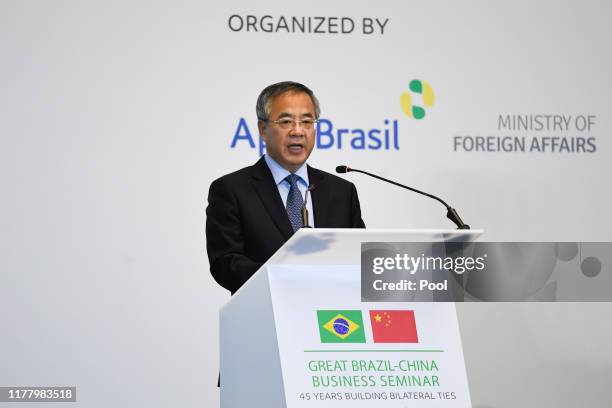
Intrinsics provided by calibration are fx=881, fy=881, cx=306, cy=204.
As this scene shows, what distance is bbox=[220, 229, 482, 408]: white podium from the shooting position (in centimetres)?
220

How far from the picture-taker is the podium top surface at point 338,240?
2139 millimetres

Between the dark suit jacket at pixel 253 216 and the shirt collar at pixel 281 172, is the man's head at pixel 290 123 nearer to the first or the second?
the shirt collar at pixel 281 172

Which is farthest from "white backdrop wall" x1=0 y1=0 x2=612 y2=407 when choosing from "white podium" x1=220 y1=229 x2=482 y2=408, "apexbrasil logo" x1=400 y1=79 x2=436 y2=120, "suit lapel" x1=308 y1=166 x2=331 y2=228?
"white podium" x1=220 y1=229 x2=482 y2=408

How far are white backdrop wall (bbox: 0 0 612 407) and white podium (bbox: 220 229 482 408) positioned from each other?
2.27 metres

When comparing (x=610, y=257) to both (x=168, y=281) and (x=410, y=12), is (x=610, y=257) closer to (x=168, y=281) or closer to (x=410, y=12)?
(x=410, y=12)

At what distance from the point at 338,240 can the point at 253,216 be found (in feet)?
3.67

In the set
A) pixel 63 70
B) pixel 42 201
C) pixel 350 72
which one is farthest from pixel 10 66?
pixel 350 72

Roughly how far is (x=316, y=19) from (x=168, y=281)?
5.29ft

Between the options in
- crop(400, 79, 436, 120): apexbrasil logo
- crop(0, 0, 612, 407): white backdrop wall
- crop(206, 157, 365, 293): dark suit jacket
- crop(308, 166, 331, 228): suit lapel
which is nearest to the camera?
crop(206, 157, 365, 293): dark suit jacket

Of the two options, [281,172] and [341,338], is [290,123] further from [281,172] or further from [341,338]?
[341,338]

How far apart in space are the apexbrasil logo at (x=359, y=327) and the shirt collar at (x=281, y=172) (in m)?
1.20

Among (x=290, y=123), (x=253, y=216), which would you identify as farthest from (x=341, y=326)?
(x=290, y=123)

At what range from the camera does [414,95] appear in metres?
4.83

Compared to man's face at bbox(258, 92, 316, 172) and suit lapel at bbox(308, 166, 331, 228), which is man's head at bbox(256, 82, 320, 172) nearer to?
man's face at bbox(258, 92, 316, 172)
